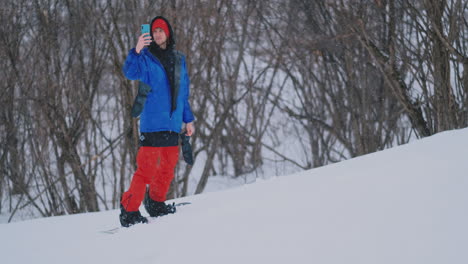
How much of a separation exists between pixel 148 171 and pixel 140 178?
0.25 feet

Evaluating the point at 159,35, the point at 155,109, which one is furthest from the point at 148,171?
the point at 159,35

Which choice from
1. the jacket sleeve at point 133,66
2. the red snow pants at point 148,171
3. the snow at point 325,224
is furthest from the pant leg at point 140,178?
the jacket sleeve at point 133,66

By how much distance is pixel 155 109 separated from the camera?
10.5 feet

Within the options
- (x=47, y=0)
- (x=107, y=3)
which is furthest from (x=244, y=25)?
(x=47, y=0)

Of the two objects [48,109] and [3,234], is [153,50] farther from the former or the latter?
[48,109]

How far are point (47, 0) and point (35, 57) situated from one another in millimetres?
1167

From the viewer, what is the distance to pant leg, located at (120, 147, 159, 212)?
125 inches

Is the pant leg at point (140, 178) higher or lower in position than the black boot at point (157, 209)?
higher

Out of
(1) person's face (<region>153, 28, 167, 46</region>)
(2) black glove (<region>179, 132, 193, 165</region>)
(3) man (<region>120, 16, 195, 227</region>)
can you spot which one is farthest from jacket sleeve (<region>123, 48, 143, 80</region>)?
(2) black glove (<region>179, 132, 193, 165</region>)

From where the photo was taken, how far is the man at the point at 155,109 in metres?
3.13

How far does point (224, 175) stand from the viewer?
14.7 meters

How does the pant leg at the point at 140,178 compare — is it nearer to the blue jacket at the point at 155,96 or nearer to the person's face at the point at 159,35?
the blue jacket at the point at 155,96

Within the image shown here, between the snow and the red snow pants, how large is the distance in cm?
25

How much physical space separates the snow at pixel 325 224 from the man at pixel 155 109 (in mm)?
282
